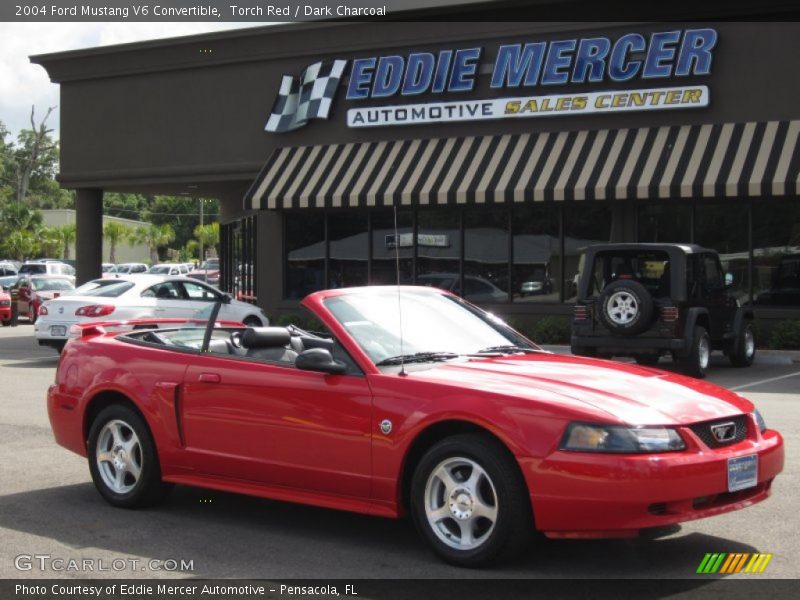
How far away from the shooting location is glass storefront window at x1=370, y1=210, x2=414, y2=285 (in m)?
24.8

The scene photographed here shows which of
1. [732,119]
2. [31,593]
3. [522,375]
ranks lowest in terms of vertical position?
[31,593]

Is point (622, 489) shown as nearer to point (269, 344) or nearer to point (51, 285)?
point (269, 344)

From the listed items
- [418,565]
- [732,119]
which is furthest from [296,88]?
[418,565]

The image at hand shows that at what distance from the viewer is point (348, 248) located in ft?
83.8

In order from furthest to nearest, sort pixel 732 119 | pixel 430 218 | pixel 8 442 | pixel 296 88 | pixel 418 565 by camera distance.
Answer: pixel 296 88 < pixel 430 218 < pixel 732 119 < pixel 8 442 < pixel 418 565

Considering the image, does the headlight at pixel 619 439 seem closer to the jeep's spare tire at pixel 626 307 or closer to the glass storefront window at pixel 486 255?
the jeep's spare tire at pixel 626 307

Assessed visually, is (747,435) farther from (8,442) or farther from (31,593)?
(8,442)

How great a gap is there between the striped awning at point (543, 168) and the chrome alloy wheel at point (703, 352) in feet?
14.5

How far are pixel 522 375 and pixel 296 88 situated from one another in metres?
21.0

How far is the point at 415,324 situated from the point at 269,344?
2.99 ft

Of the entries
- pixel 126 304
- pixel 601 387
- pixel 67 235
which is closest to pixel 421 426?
pixel 601 387

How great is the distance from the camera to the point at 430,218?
24.4m

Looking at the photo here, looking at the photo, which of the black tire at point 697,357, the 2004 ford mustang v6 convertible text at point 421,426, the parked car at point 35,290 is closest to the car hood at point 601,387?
the 2004 ford mustang v6 convertible text at point 421,426

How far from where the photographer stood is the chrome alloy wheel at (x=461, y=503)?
225 inches
